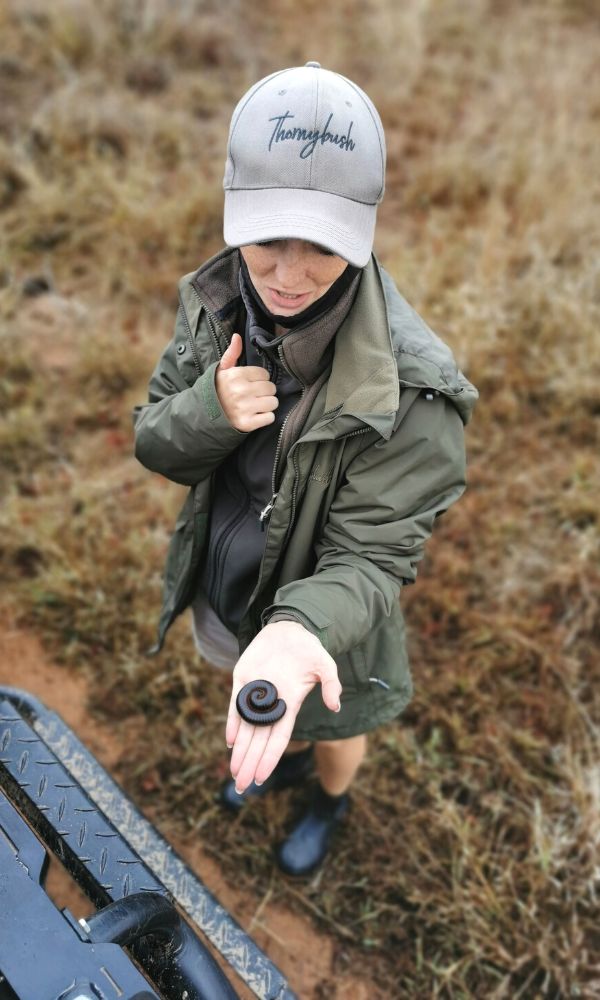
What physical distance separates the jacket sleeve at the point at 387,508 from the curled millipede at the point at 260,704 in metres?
0.23

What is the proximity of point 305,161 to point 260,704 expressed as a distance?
38.9 inches

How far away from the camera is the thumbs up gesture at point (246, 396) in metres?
1.68

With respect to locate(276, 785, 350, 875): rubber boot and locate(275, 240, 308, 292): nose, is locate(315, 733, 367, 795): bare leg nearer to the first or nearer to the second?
locate(276, 785, 350, 875): rubber boot

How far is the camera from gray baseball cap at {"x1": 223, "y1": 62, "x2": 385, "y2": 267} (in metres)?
1.49

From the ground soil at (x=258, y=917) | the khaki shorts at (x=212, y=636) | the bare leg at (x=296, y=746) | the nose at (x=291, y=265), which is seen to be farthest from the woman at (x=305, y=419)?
the ground soil at (x=258, y=917)

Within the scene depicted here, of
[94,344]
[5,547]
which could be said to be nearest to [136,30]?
[94,344]

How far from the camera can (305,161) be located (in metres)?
1.50

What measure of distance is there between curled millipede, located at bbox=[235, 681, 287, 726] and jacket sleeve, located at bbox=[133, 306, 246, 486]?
0.56 metres

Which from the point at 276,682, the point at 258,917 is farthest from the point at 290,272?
the point at 258,917

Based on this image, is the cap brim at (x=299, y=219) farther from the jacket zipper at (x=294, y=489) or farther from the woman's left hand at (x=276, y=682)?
the woman's left hand at (x=276, y=682)

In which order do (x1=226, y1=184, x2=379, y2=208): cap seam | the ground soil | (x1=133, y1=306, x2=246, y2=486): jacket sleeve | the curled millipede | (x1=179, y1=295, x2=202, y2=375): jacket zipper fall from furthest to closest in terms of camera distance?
the ground soil → (x1=179, y1=295, x2=202, y2=375): jacket zipper → (x1=133, y1=306, x2=246, y2=486): jacket sleeve → (x1=226, y1=184, x2=379, y2=208): cap seam → the curled millipede

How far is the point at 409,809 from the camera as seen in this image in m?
2.76

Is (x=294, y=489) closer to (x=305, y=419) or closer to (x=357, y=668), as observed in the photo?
(x=305, y=419)

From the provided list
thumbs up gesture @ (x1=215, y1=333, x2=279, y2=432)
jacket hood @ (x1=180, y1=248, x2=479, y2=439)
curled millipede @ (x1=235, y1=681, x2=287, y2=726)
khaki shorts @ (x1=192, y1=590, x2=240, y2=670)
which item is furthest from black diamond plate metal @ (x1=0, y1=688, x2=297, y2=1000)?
jacket hood @ (x1=180, y1=248, x2=479, y2=439)
